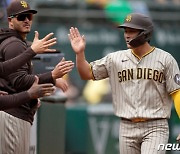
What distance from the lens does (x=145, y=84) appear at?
766 cm

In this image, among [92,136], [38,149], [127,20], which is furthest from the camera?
[92,136]

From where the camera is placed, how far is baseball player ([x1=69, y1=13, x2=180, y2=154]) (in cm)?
766

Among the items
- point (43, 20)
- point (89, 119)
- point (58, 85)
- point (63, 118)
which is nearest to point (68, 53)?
point (43, 20)

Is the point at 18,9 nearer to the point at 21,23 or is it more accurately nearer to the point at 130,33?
the point at 21,23

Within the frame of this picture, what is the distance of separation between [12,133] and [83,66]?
97cm

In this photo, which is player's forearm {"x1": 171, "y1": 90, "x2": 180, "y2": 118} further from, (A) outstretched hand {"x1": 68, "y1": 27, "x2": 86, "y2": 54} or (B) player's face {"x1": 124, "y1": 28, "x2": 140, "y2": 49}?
(A) outstretched hand {"x1": 68, "y1": 27, "x2": 86, "y2": 54}

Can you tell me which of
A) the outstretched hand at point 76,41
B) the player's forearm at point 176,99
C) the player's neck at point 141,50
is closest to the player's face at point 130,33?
the player's neck at point 141,50

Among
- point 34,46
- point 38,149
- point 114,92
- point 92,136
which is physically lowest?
point 92,136

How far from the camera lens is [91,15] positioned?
58.3ft


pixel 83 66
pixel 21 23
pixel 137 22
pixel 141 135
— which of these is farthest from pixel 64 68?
pixel 141 135

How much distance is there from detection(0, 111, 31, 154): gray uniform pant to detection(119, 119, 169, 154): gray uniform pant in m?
0.96

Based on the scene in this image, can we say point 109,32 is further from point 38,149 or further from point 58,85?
point 58,85

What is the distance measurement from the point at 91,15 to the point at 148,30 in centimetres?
1004

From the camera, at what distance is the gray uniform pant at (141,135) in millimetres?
7633
